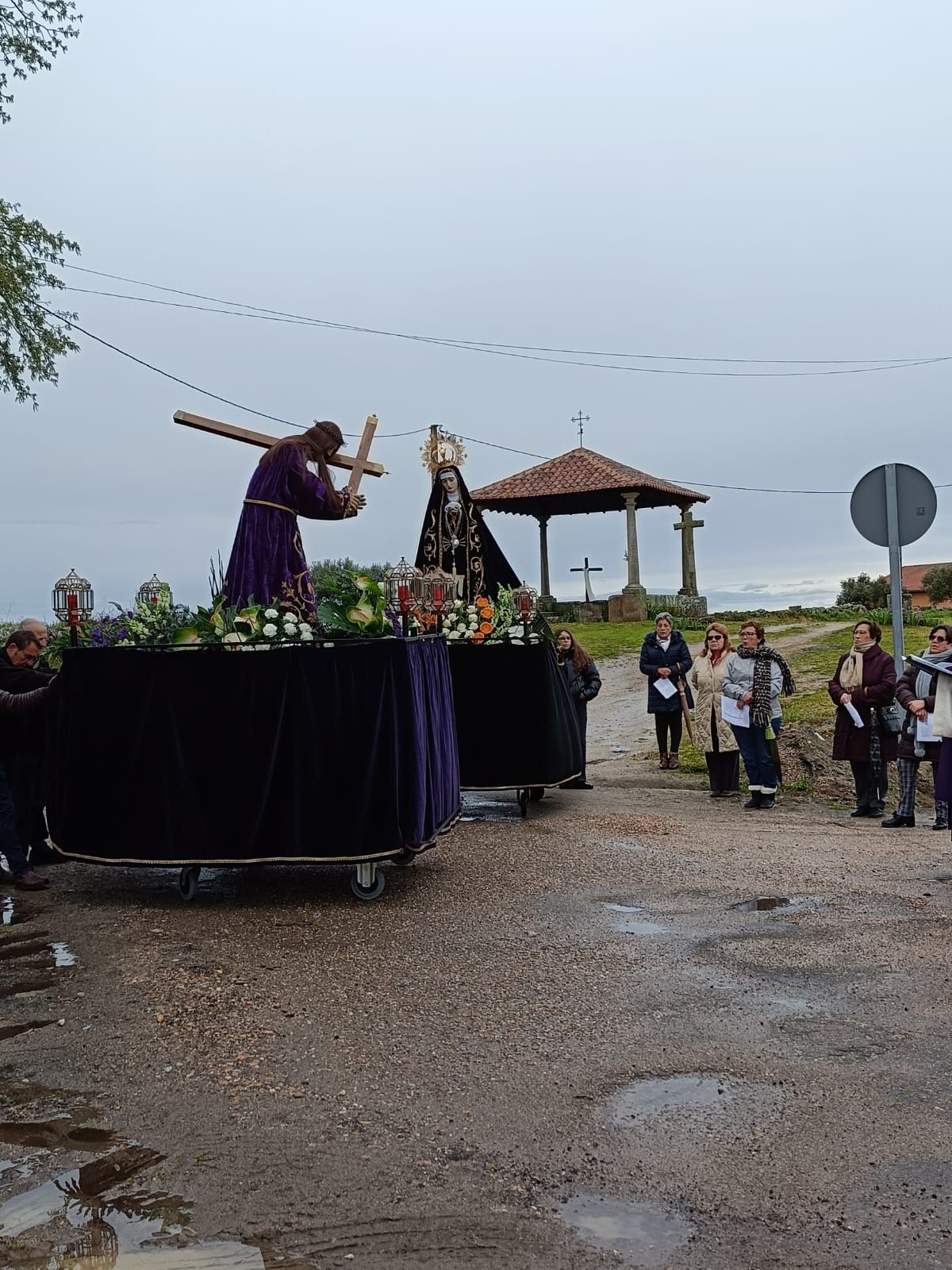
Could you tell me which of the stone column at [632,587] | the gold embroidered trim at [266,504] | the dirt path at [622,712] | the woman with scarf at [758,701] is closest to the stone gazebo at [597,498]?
the stone column at [632,587]

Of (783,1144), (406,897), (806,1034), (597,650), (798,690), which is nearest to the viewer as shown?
(783,1144)

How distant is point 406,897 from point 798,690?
1022cm

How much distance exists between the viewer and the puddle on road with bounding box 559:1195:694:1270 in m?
3.07

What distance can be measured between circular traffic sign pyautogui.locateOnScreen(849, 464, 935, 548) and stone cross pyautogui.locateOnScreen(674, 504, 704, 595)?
25028 mm

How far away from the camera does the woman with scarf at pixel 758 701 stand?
10625mm

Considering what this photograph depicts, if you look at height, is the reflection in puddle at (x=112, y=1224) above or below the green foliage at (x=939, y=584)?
below

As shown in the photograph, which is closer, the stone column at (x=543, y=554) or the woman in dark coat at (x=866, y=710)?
the woman in dark coat at (x=866, y=710)

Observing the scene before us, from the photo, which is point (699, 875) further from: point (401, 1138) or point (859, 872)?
point (401, 1138)

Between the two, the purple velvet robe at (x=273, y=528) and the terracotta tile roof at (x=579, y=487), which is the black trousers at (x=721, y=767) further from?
the terracotta tile roof at (x=579, y=487)

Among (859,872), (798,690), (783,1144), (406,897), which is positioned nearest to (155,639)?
(406,897)

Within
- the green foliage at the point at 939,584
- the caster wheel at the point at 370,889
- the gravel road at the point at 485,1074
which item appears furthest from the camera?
the green foliage at the point at 939,584

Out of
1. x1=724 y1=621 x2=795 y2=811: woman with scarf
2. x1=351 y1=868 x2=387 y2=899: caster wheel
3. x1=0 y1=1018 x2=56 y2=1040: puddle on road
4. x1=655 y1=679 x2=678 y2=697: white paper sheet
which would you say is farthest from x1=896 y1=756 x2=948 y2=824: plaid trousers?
x1=0 y1=1018 x2=56 y2=1040: puddle on road

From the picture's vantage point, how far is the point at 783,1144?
144 inches

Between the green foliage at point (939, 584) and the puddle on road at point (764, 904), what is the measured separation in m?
37.4
